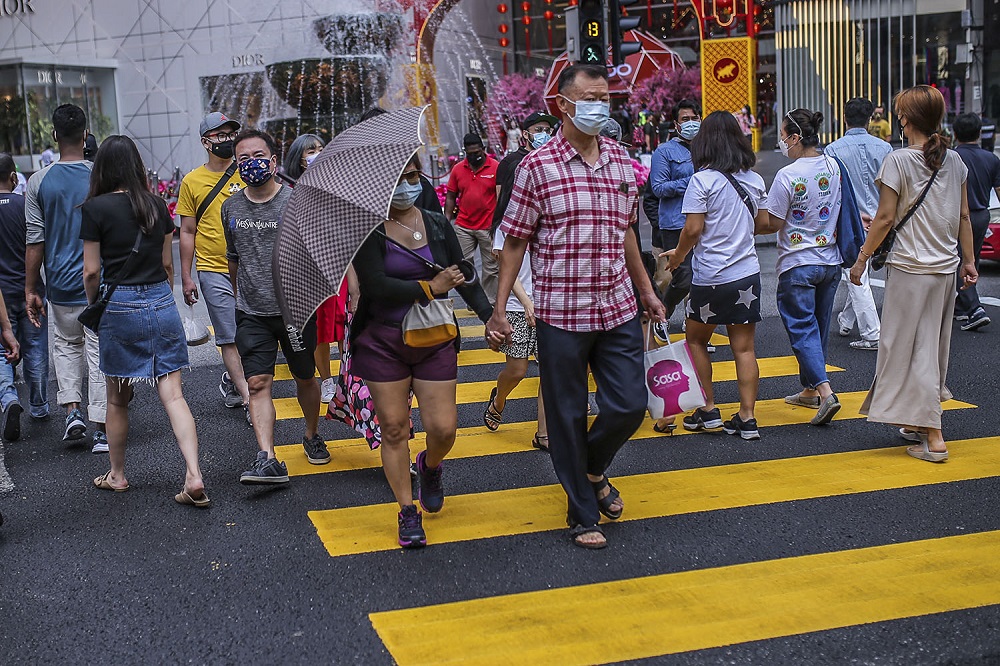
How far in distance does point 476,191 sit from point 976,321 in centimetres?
453

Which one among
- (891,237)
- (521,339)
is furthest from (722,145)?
(521,339)

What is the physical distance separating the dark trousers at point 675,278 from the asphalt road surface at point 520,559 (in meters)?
1.65

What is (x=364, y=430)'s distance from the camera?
598cm

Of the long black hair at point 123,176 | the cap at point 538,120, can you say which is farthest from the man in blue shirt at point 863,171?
the long black hair at point 123,176

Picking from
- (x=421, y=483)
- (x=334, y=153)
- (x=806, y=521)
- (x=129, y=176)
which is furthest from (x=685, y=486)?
(x=129, y=176)

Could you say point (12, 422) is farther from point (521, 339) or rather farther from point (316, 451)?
point (521, 339)

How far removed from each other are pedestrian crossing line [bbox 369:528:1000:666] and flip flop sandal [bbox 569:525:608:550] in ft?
1.18

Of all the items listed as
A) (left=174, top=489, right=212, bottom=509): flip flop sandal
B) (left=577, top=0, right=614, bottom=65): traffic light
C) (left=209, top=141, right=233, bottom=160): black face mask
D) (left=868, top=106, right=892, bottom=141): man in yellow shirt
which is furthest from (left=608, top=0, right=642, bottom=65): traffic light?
(left=174, top=489, right=212, bottom=509): flip flop sandal

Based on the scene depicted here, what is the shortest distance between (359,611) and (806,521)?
2.17 m

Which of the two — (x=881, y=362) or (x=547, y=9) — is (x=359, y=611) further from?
(x=547, y=9)

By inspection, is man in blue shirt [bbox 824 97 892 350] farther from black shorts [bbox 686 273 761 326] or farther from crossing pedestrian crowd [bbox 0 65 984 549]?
black shorts [bbox 686 273 761 326]

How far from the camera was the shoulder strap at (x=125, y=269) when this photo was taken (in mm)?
5570

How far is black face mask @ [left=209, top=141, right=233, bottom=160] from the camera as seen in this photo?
6.91 m

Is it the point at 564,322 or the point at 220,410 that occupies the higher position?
the point at 564,322
